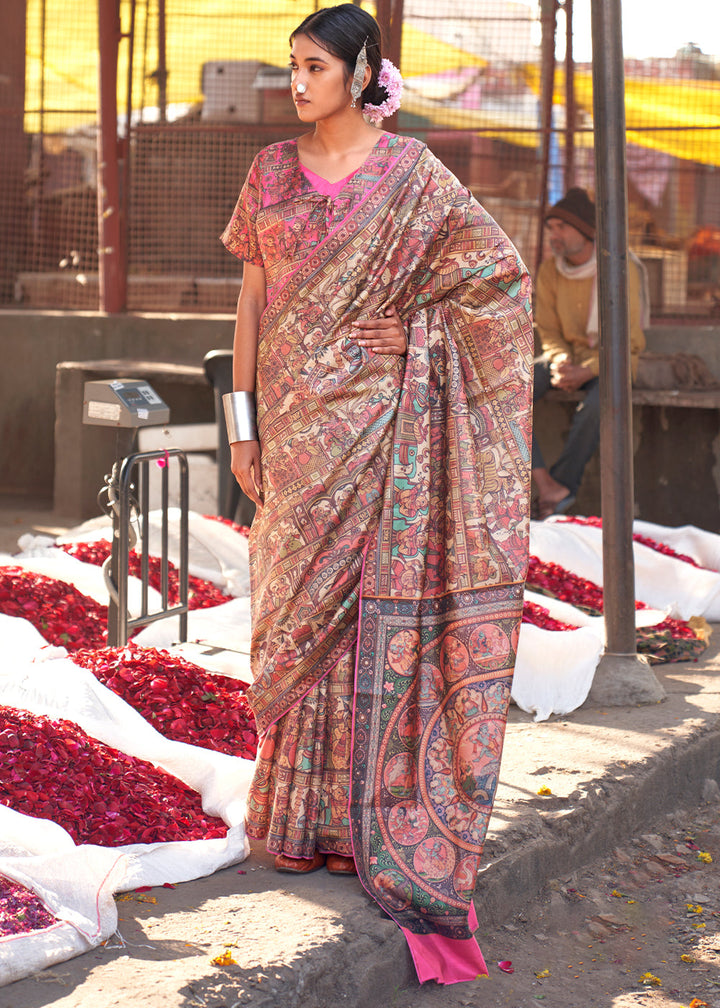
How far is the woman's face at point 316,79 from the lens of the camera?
264 centimetres

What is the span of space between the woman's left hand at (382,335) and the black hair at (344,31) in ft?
1.76

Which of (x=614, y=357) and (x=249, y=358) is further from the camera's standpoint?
(x=614, y=357)

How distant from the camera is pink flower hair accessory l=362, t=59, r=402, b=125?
2.75 m

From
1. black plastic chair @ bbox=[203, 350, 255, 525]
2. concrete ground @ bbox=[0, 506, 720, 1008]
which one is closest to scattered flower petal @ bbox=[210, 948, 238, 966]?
concrete ground @ bbox=[0, 506, 720, 1008]

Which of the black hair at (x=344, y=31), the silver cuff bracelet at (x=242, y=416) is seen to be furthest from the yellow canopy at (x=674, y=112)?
the silver cuff bracelet at (x=242, y=416)

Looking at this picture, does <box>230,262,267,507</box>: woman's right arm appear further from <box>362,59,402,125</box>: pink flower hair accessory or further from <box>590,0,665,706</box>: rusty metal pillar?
<box>590,0,665,706</box>: rusty metal pillar

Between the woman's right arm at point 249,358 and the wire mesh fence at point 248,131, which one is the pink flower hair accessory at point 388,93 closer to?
the woman's right arm at point 249,358

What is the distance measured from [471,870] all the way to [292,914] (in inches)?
15.4

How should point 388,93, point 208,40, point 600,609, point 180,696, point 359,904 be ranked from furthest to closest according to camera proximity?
point 208,40 → point 600,609 → point 180,696 → point 388,93 → point 359,904

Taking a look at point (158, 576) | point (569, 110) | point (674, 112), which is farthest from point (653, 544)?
point (674, 112)

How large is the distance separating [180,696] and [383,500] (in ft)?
4.03

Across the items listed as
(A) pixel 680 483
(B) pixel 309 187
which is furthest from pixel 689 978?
(A) pixel 680 483

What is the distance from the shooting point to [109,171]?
8586 mm

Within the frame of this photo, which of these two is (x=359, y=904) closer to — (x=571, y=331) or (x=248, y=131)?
(x=571, y=331)
